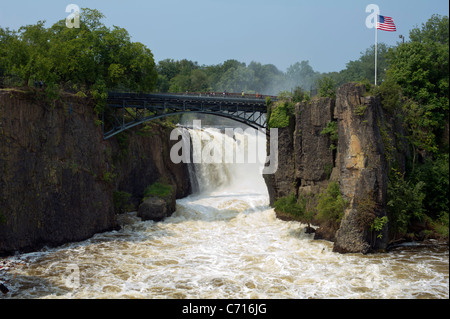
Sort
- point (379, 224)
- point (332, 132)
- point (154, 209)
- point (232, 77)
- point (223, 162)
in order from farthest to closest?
1. point (232, 77)
2. point (223, 162)
3. point (154, 209)
4. point (332, 132)
5. point (379, 224)

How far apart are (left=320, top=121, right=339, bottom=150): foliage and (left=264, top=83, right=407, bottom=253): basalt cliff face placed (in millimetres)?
188

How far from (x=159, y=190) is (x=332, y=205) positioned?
39.1ft

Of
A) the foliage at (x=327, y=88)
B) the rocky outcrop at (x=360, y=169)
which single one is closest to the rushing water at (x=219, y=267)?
the rocky outcrop at (x=360, y=169)

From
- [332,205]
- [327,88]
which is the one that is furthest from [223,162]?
[332,205]

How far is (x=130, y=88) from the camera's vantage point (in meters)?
27.7

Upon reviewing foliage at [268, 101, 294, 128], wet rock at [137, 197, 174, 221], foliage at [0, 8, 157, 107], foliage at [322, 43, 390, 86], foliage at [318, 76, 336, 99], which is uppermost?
foliage at [322, 43, 390, 86]

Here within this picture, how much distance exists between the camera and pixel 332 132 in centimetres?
2353

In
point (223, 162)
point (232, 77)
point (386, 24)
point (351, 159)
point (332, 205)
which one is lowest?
point (332, 205)

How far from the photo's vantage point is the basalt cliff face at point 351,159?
19281 millimetres

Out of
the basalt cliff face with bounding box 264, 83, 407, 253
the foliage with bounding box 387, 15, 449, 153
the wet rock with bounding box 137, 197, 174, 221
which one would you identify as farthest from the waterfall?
the foliage with bounding box 387, 15, 449, 153

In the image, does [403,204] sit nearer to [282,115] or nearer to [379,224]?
[379,224]

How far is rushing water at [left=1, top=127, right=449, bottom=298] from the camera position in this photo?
49.9 ft

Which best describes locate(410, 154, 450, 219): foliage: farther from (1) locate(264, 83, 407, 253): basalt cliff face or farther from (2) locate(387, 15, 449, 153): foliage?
(2) locate(387, 15, 449, 153): foliage
